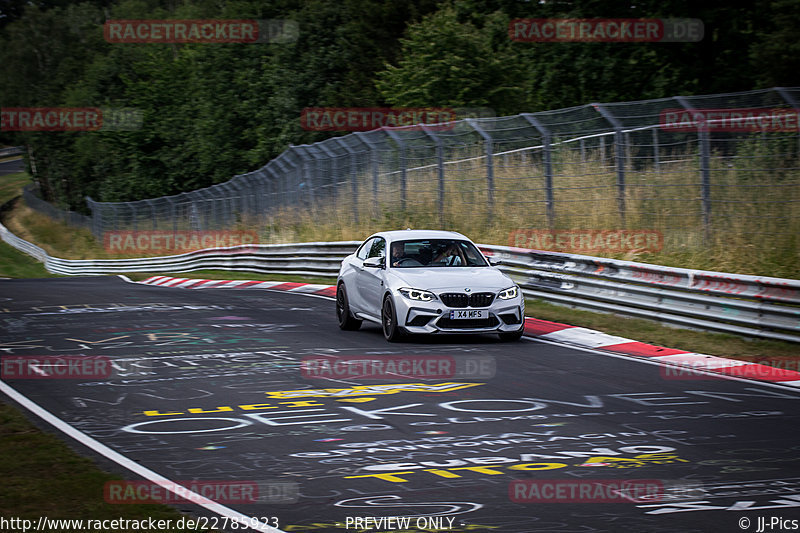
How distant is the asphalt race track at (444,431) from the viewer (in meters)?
5.95

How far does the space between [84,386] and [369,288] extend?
480 centimetres

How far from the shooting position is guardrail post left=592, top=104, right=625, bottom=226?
17.2m

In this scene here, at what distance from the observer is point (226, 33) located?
67500mm

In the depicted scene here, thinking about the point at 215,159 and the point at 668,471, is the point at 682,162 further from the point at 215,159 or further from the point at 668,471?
the point at 215,159

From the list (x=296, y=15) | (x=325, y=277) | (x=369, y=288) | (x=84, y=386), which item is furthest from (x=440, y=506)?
(x=296, y=15)

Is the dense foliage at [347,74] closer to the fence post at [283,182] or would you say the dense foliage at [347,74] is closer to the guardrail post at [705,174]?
the fence post at [283,182]

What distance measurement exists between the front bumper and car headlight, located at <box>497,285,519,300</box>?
5cm

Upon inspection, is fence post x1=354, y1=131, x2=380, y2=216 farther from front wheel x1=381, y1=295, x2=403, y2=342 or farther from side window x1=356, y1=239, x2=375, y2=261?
front wheel x1=381, y1=295, x2=403, y2=342

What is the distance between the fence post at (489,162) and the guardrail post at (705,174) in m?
5.29

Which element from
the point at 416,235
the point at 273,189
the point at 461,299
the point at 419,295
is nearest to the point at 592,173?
the point at 416,235

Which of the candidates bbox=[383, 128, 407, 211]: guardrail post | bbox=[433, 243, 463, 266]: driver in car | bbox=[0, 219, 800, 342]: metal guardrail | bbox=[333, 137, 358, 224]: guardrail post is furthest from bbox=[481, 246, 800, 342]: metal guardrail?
bbox=[333, 137, 358, 224]: guardrail post

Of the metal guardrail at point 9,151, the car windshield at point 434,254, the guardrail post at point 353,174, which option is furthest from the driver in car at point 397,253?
the metal guardrail at point 9,151

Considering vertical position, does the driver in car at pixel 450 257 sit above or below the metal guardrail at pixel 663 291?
above

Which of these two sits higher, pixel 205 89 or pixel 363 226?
pixel 205 89
